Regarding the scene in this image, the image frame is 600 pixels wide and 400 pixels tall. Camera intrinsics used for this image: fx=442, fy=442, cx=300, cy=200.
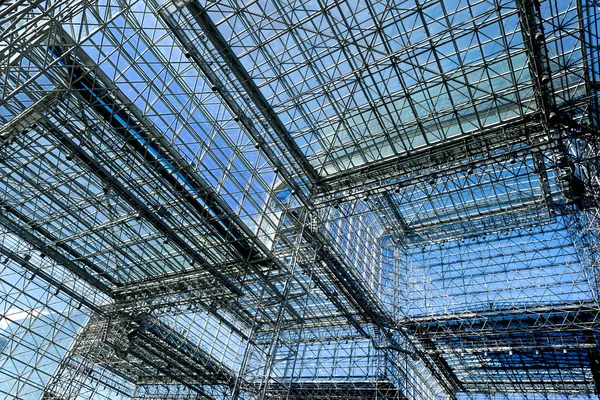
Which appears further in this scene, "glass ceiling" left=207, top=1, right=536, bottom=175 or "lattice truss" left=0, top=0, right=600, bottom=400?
"lattice truss" left=0, top=0, right=600, bottom=400

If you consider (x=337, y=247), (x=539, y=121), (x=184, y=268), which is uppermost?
(x=539, y=121)

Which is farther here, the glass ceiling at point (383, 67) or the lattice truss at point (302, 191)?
the lattice truss at point (302, 191)

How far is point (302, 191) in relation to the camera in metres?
24.2

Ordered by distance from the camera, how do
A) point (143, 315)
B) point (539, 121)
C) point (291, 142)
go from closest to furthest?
1. point (539, 121)
2. point (291, 142)
3. point (143, 315)

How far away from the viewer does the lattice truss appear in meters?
17.7

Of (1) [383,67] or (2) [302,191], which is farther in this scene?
(2) [302,191]

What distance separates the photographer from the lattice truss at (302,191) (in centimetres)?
1770

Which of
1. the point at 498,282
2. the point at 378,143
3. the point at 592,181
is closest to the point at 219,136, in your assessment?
the point at 378,143

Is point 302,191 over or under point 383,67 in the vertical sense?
under

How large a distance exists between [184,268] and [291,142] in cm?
1074

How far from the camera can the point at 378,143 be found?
886 inches

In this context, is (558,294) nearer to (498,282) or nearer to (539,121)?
(498,282)

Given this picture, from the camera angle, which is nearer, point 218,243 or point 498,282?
point 218,243

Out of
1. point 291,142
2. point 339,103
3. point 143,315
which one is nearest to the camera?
point 339,103
